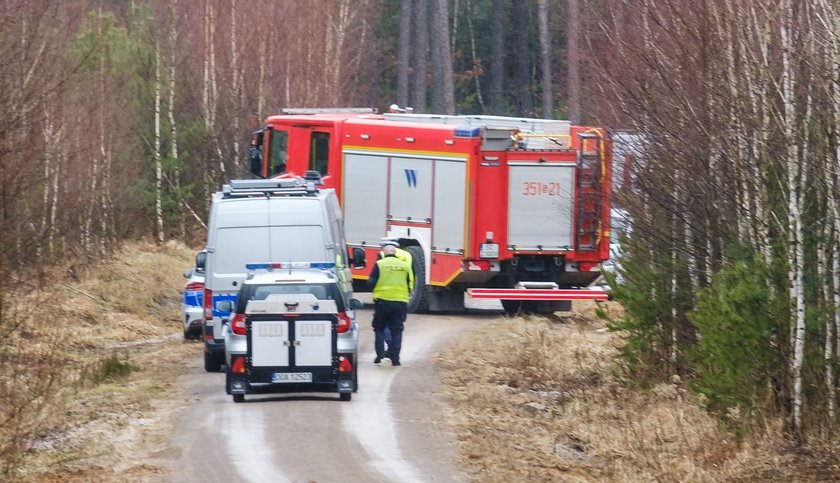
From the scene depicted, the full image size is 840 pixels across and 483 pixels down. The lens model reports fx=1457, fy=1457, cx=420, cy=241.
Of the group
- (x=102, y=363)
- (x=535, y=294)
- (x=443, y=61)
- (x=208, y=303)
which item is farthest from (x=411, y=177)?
(x=443, y=61)

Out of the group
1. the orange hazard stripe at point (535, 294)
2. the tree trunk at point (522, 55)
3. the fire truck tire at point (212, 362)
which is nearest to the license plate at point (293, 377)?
the fire truck tire at point (212, 362)

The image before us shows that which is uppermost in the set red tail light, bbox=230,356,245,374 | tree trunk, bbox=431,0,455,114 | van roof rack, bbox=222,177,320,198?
tree trunk, bbox=431,0,455,114

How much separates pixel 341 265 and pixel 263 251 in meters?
1.20

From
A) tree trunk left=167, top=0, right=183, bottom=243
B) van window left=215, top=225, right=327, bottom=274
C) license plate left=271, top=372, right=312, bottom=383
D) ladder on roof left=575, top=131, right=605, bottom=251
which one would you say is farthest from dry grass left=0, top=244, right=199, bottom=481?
ladder on roof left=575, top=131, right=605, bottom=251

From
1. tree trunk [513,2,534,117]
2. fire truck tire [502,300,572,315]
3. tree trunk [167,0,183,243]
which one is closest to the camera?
fire truck tire [502,300,572,315]

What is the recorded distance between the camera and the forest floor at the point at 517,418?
42.1 feet

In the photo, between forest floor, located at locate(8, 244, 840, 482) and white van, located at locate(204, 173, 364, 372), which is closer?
forest floor, located at locate(8, 244, 840, 482)

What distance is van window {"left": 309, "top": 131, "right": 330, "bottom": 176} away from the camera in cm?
2688

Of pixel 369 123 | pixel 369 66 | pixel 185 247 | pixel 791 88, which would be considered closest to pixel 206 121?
pixel 185 247

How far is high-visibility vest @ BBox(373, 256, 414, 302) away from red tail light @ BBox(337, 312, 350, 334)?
2.89m

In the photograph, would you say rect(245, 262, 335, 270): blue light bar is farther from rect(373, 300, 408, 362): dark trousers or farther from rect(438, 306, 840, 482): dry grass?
rect(438, 306, 840, 482): dry grass

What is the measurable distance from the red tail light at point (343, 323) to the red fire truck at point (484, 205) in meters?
8.21

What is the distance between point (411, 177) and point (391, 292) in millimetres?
6522

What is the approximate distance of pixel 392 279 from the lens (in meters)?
19.2
